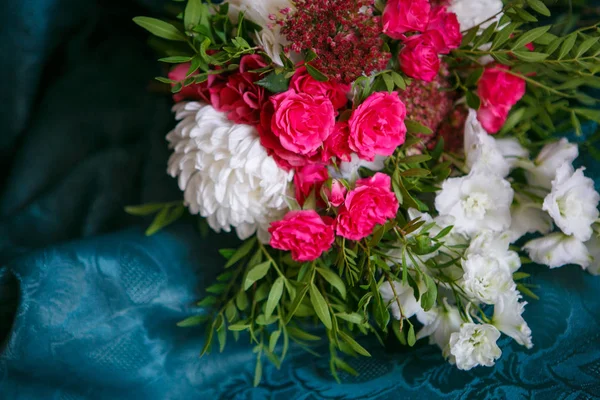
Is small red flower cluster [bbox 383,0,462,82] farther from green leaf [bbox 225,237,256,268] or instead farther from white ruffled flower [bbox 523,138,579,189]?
green leaf [bbox 225,237,256,268]

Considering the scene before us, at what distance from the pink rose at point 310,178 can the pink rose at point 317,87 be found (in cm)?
9

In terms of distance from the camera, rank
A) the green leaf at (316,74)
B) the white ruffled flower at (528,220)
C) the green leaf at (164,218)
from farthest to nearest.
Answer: the green leaf at (164,218)
the white ruffled flower at (528,220)
the green leaf at (316,74)

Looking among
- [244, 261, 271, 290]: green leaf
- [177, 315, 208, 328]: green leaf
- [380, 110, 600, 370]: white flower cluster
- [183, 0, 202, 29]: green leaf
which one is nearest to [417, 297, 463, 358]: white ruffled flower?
[380, 110, 600, 370]: white flower cluster

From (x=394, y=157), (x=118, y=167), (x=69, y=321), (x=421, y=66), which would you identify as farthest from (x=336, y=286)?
(x=118, y=167)

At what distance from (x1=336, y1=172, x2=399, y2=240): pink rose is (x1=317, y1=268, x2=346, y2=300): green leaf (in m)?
0.07

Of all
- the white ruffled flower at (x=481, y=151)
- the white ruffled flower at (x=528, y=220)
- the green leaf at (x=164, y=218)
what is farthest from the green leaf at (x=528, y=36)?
the green leaf at (x=164, y=218)

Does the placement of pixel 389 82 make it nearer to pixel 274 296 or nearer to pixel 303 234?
pixel 303 234

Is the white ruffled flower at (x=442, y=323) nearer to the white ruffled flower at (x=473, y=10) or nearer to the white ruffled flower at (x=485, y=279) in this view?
the white ruffled flower at (x=485, y=279)

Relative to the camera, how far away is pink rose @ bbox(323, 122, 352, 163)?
68cm

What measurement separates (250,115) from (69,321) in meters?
0.42

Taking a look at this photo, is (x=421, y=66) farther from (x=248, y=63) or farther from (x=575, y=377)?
(x=575, y=377)

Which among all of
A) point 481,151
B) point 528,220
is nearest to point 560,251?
point 528,220

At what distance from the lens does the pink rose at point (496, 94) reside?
2.46ft

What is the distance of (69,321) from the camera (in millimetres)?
801
